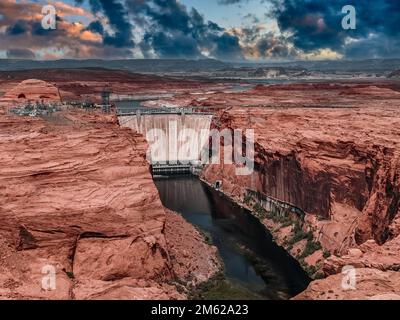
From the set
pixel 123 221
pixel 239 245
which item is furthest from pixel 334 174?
pixel 123 221

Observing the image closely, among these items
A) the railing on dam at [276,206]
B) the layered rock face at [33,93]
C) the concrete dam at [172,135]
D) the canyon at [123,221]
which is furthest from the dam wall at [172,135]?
the canyon at [123,221]

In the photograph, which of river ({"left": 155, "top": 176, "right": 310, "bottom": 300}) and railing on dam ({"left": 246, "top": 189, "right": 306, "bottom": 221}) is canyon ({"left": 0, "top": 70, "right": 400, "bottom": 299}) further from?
railing on dam ({"left": 246, "top": 189, "right": 306, "bottom": 221})

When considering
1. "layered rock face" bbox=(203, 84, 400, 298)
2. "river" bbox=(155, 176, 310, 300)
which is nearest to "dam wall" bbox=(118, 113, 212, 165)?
"river" bbox=(155, 176, 310, 300)

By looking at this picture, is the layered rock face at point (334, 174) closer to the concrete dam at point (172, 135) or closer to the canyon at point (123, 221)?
the canyon at point (123, 221)

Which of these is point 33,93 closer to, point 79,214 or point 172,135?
point 79,214

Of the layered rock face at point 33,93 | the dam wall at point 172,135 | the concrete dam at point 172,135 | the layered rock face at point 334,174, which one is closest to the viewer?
the layered rock face at point 334,174
